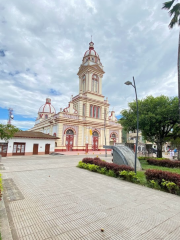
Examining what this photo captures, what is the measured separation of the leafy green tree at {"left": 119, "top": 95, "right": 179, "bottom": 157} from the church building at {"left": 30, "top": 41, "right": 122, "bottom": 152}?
617 inches

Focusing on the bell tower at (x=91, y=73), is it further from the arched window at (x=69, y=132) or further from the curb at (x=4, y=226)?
the curb at (x=4, y=226)

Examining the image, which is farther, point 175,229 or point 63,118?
point 63,118

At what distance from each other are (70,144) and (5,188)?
26943 mm

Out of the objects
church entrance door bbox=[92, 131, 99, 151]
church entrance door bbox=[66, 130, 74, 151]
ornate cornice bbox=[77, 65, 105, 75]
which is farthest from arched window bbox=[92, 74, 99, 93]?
church entrance door bbox=[66, 130, 74, 151]

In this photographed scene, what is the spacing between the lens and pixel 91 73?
3891 cm

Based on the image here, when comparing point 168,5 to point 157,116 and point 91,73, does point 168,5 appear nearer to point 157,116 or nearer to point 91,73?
point 157,116

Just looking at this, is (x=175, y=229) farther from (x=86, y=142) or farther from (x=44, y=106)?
(x=44, y=106)

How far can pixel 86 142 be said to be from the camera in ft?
110

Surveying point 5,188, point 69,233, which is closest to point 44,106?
point 5,188

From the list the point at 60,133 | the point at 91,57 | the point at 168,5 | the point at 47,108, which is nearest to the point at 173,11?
the point at 168,5

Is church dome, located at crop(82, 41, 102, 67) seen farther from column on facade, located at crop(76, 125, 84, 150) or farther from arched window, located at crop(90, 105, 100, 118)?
column on facade, located at crop(76, 125, 84, 150)

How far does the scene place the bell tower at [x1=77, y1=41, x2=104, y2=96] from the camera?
126 feet

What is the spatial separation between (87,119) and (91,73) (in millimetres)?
12432

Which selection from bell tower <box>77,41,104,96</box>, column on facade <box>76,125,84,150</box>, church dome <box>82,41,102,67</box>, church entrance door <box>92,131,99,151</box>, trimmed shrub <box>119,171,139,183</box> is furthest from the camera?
→ church dome <box>82,41,102,67</box>
